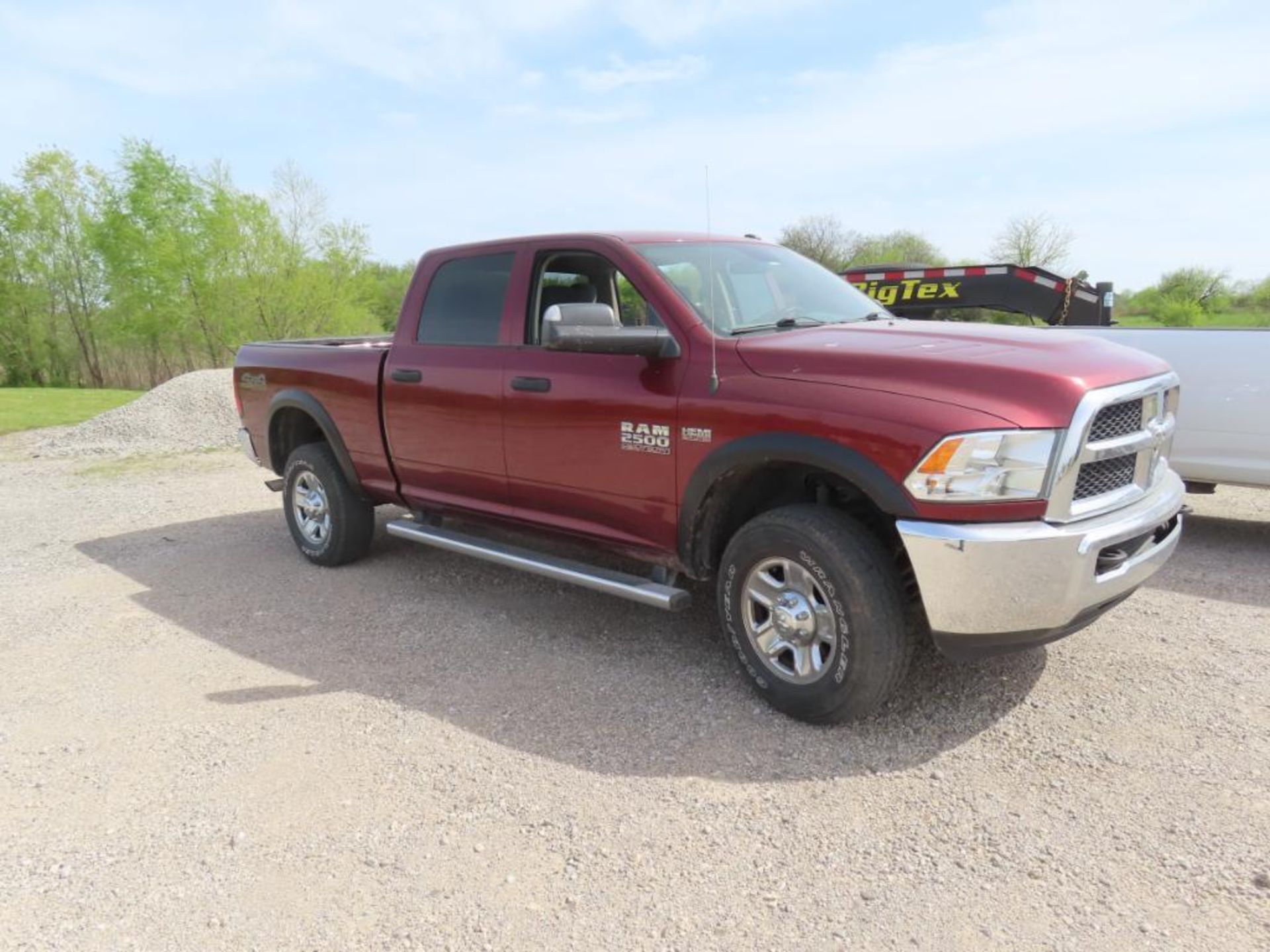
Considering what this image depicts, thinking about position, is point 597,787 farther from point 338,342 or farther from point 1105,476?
point 338,342

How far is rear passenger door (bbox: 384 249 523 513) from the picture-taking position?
473 centimetres

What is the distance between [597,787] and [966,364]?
2.07 metres

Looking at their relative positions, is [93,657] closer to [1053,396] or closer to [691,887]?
[691,887]

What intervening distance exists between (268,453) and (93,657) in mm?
2279

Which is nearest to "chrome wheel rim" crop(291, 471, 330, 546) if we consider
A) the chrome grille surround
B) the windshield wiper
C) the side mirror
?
the side mirror

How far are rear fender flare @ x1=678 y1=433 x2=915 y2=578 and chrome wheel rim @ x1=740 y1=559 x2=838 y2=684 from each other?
0.36 metres

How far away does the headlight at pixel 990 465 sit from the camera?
2.97m

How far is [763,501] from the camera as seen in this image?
156 inches

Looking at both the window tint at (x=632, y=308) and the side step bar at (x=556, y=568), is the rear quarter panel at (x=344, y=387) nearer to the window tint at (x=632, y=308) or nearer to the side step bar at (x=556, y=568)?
the side step bar at (x=556, y=568)

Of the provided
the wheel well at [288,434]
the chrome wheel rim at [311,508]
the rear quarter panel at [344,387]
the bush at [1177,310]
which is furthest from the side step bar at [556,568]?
the bush at [1177,310]

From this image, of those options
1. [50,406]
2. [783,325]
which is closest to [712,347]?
[783,325]

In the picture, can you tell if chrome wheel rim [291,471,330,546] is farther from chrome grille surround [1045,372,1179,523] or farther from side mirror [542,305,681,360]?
chrome grille surround [1045,372,1179,523]

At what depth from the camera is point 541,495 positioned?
453cm

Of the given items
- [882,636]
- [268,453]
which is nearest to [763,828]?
[882,636]
